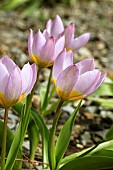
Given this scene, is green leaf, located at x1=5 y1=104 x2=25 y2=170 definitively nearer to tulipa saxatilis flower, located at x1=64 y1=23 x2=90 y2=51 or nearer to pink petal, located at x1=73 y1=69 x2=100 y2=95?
pink petal, located at x1=73 y1=69 x2=100 y2=95

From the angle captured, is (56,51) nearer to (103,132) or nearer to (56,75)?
(56,75)

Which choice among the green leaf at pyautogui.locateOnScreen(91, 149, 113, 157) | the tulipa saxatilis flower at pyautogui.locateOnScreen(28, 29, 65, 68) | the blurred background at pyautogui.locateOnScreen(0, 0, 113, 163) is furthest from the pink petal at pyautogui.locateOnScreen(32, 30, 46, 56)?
the blurred background at pyautogui.locateOnScreen(0, 0, 113, 163)

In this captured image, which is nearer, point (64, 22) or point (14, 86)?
point (14, 86)

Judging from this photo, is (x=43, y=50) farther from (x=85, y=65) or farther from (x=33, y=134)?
(x=33, y=134)

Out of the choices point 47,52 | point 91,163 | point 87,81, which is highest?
point 47,52

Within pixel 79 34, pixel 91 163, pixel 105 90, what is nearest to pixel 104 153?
pixel 91 163

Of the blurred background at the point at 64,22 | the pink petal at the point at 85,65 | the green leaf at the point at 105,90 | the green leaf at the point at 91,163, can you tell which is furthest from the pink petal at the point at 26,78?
the blurred background at the point at 64,22
